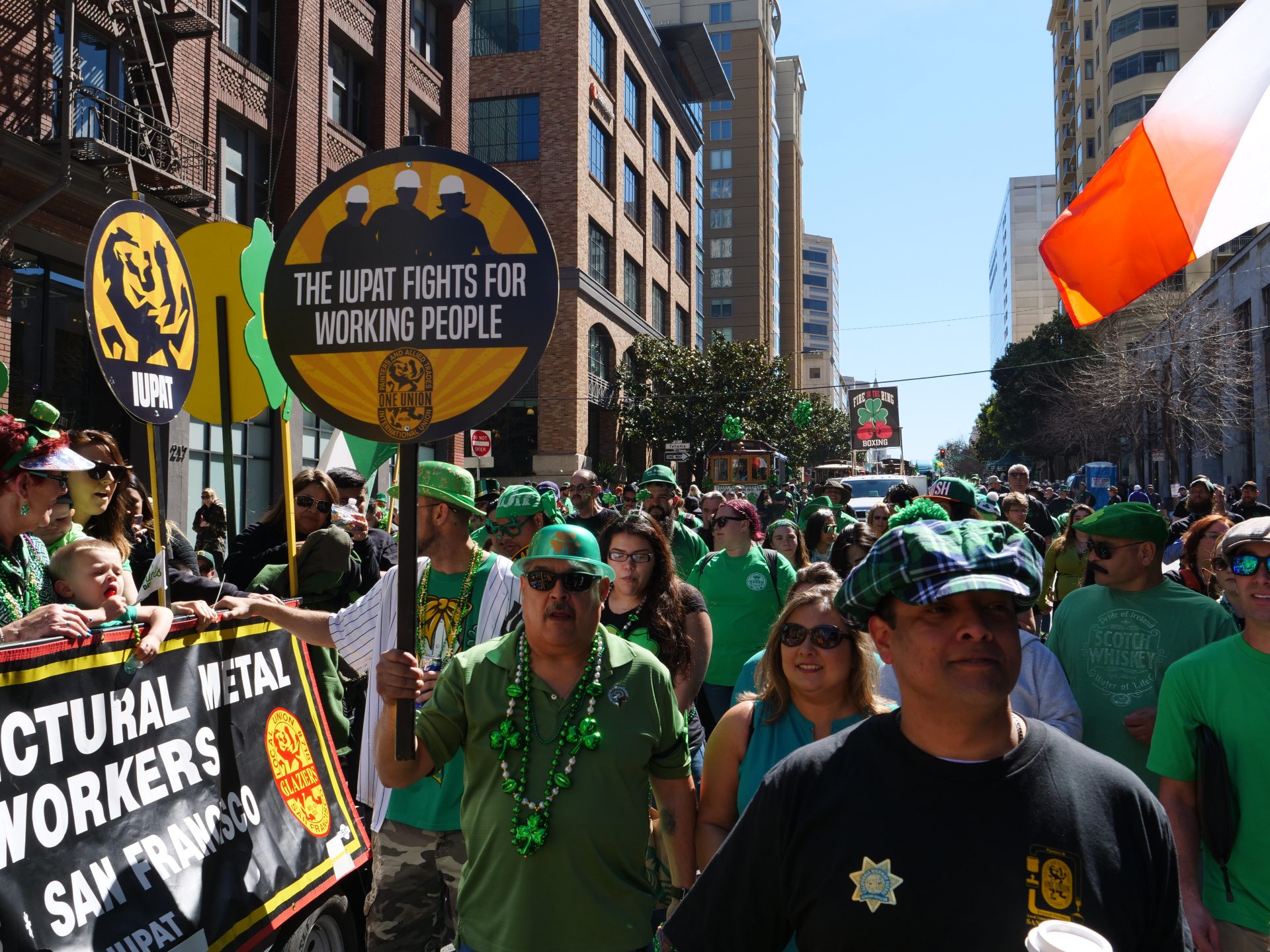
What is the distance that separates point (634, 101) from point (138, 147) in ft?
97.8

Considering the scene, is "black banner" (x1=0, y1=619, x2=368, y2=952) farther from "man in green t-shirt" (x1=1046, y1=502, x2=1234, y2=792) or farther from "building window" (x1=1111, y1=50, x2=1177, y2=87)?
"building window" (x1=1111, y1=50, x2=1177, y2=87)

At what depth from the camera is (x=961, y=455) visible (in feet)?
438

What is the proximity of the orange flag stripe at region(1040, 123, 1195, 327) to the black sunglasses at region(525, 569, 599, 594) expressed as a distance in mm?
2757

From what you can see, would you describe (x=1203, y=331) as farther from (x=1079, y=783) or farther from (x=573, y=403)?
(x=1079, y=783)

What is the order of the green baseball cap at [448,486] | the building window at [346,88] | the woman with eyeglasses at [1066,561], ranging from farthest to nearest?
the building window at [346,88] < the woman with eyeglasses at [1066,561] < the green baseball cap at [448,486]

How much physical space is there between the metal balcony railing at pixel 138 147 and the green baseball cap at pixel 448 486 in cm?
1226

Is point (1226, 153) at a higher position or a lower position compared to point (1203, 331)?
lower

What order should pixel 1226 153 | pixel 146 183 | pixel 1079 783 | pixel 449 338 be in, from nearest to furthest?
pixel 1079 783, pixel 449 338, pixel 1226 153, pixel 146 183

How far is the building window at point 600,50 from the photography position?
37125 mm

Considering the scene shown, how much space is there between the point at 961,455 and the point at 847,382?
64.8m

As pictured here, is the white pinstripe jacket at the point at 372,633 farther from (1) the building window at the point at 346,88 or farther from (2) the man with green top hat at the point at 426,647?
(1) the building window at the point at 346,88

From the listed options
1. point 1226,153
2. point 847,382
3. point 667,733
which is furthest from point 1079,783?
point 847,382

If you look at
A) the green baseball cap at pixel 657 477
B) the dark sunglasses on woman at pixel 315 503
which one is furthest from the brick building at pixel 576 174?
the dark sunglasses on woman at pixel 315 503

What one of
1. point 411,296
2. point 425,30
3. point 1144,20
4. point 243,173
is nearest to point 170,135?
point 243,173
